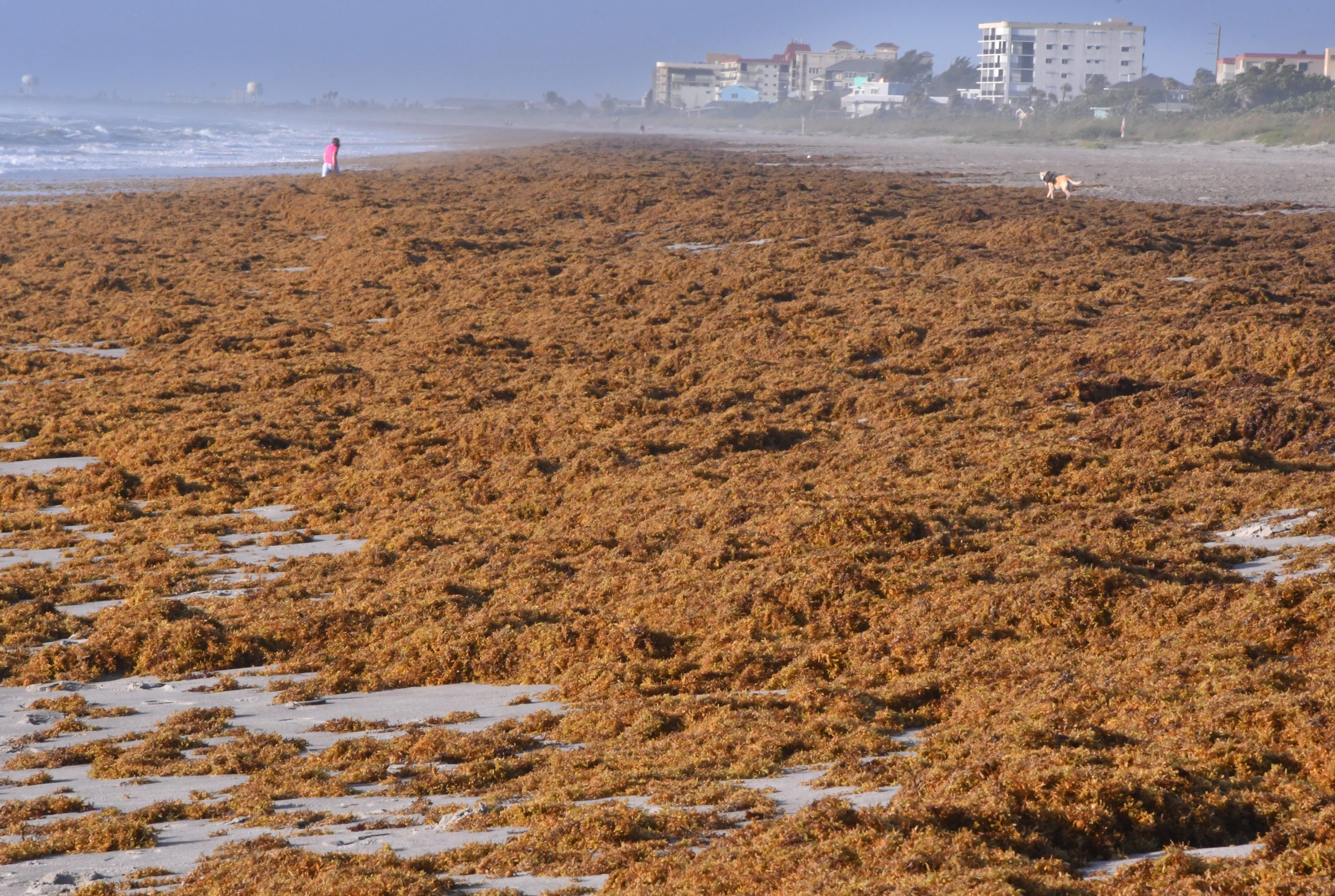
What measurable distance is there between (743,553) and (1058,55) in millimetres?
120293

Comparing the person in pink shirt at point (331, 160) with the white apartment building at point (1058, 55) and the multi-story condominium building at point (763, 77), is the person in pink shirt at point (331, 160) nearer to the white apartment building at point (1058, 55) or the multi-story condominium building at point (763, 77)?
the white apartment building at point (1058, 55)

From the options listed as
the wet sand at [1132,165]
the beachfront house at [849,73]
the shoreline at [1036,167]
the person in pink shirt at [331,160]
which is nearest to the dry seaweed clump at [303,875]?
the shoreline at [1036,167]

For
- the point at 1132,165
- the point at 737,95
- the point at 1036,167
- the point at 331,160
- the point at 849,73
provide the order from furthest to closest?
the point at 737,95 < the point at 849,73 < the point at 1036,167 < the point at 1132,165 < the point at 331,160

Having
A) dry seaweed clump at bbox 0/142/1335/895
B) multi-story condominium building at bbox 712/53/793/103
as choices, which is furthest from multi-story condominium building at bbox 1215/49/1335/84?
dry seaweed clump at bbox 0/142/1335/895

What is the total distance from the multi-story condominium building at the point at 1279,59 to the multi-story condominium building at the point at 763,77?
65.0m

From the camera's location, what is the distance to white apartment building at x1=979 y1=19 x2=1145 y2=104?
373ft

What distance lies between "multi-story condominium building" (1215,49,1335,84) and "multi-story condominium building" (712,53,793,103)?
2557 inches

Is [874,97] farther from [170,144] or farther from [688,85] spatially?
[170,144]

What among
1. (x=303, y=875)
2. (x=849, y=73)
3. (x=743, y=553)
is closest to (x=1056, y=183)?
(x=743, y=553)

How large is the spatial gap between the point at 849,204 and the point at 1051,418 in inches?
633

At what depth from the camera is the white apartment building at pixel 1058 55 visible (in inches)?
4481

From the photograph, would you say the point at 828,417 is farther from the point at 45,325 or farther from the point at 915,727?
the point at 45,325

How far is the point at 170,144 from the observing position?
72.4 m

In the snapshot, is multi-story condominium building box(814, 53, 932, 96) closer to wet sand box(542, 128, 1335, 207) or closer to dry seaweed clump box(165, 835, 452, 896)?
wet sand box(542, 128, 1335, 207)
